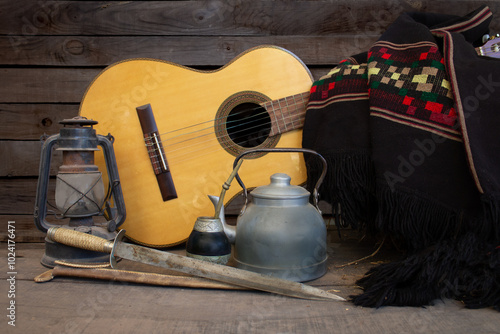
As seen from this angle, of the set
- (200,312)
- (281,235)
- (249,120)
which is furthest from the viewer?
(249,120)

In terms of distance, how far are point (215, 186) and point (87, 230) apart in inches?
16.5

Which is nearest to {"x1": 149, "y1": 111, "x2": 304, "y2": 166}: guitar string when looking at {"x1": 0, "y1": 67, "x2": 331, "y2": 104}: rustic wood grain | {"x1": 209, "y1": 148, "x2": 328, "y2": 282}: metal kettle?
{"x1": 209, "y1": 148, "x2": 328, "y2": 282}: metal kettle

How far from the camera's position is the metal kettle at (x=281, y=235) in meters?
0.98

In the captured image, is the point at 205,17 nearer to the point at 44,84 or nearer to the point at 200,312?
the point at 44,84

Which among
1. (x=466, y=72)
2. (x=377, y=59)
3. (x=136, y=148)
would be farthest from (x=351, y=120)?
(x=136, y=148)

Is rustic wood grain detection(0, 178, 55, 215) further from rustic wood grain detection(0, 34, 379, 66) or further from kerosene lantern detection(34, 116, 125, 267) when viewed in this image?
kerosene lantern detection(34, 116, 125, 267)

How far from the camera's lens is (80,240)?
998mm

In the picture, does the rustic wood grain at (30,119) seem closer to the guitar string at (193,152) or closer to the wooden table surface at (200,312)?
the guitar string at (193,152)

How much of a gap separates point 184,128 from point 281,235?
22.3 inches

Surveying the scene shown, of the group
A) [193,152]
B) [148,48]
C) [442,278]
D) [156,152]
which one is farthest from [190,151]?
[442,278]

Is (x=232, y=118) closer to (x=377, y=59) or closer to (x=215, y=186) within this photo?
(x=215, y=186)

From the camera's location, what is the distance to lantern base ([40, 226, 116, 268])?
1081 millimetres

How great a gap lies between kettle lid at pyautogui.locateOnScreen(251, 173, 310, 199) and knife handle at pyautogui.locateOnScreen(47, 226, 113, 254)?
407mm

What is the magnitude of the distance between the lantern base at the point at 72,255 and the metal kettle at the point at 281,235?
0.40 metres
